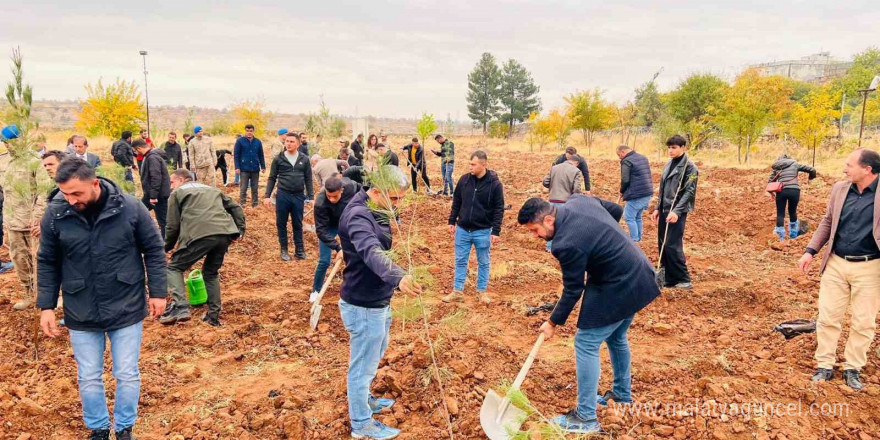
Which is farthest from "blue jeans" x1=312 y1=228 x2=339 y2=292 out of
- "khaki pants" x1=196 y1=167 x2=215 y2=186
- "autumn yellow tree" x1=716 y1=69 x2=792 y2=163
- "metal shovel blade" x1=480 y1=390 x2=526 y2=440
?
"autumn yellow tree" x1=716 y1=69 x2=792 y2=163

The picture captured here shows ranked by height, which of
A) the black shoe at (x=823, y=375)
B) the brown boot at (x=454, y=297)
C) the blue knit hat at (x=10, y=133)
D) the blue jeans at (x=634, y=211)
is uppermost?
the blue knit hat at (x=10, y=133)

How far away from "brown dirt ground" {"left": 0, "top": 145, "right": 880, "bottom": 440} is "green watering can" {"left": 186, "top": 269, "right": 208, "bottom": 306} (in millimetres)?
312

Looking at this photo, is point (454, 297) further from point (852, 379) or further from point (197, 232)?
point (852, 379)

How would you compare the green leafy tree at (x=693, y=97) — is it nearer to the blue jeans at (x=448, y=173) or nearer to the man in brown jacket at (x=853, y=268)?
the blue jeans at (x=448, y=173)

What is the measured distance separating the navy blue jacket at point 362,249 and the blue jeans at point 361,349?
62 mm

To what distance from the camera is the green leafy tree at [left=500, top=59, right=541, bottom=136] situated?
5225 cm

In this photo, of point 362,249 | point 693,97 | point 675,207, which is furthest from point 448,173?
point 693,97

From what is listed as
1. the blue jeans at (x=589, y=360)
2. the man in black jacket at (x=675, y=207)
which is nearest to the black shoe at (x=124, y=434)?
the blue jeans at (x=589, y=360)

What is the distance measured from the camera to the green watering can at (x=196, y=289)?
5.72 metres

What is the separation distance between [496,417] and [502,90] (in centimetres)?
5194

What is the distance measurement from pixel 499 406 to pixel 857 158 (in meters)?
3.25

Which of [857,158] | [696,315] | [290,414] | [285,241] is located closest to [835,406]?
[857,158]

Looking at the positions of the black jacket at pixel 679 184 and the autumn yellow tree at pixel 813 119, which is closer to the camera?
the black jacket at pixel 679 184

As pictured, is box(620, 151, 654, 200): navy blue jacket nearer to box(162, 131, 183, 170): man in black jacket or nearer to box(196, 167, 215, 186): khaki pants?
box(196, 167, 215, 186): khaki pants
